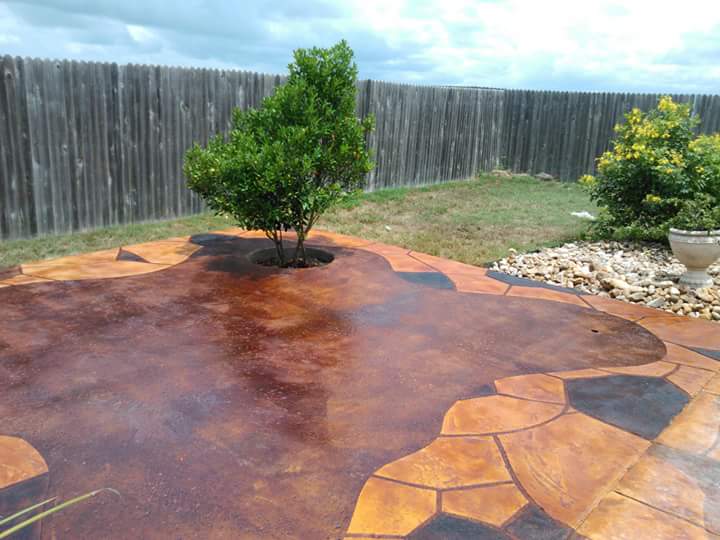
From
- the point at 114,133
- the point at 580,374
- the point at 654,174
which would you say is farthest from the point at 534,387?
the point at 114,133

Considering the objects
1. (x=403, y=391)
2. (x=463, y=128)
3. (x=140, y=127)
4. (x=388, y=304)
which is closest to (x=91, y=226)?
(x=140, y=127)

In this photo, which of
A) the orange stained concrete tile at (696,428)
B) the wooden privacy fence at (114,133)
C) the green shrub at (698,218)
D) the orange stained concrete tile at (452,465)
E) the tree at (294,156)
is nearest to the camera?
the orange stained concrete tile at (452,465)

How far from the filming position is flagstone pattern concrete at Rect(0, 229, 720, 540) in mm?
1790

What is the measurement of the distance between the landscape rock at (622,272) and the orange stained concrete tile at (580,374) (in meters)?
1.83

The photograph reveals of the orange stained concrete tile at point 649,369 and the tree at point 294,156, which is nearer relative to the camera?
the orange stained concrete tile at point 649,369

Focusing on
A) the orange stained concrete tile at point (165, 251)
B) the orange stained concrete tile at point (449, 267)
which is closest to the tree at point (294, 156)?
the orange stained concrete tile at point (165, 251)

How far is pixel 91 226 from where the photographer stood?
21.9 feet

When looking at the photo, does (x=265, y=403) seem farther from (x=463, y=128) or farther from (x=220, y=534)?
(x=463, y=128)

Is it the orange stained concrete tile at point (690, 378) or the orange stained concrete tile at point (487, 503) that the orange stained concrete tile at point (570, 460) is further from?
the orange stained concrete tile at point (690, 378)

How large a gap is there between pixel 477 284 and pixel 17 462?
313 centimetres

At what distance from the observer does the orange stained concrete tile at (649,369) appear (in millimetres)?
2850

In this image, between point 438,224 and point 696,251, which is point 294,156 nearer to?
point 696,251

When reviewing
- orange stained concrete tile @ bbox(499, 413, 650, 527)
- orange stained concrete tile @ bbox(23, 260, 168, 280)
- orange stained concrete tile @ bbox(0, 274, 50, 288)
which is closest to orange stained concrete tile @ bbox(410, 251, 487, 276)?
orange stained concrete tile @ bbox(23, 260, 168, 280)

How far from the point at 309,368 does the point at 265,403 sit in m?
0.40
